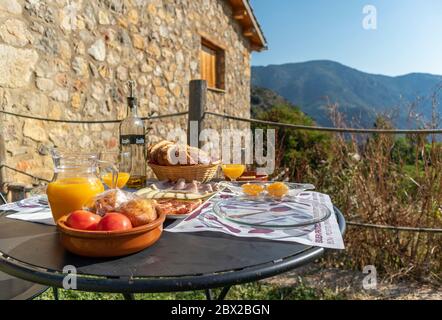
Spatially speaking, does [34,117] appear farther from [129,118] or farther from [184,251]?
[184,251]

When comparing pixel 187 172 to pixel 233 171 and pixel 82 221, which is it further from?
pixel 82 221

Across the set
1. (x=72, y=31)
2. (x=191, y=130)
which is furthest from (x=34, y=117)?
(x=191, y=130)

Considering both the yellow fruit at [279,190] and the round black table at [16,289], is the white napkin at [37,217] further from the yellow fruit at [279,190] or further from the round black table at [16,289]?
the yellow fruit at [279,190]

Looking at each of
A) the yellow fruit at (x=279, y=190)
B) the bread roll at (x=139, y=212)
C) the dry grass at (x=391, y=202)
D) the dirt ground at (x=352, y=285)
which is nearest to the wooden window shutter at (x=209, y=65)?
the dry grass at (x=391, y=202)

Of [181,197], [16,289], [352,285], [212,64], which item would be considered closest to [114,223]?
[181,197]

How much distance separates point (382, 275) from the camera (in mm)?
2477

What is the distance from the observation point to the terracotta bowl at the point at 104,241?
0.61m

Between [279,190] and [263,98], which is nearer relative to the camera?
[279,190]

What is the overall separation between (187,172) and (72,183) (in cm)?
49

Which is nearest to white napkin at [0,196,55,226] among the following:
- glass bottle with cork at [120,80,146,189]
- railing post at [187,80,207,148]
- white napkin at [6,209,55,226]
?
white napkin at [6,209,55,226]

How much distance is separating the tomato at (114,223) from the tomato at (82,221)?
2cm

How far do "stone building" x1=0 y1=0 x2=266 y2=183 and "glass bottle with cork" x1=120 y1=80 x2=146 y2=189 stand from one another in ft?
5.50

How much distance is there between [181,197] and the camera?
102 cm

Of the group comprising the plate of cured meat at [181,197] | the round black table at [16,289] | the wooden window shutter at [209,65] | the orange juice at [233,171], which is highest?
the wooden window shutter at [209,65]
